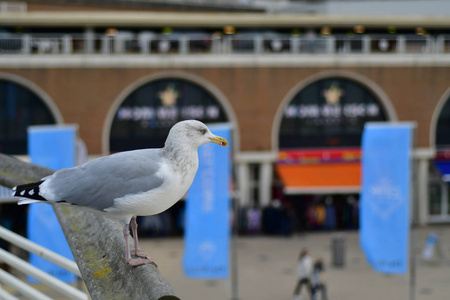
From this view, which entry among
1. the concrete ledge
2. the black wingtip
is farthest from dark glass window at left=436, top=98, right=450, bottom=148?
the black wingtip

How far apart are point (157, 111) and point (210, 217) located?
10072mm

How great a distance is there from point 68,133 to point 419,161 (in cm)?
1731

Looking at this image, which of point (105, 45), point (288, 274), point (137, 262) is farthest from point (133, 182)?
point (105, 45)

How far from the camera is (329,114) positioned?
91.4 feet

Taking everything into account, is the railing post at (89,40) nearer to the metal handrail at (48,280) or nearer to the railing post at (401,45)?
the railing post at (401,45)

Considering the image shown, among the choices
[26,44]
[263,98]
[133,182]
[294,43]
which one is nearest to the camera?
[133,182]

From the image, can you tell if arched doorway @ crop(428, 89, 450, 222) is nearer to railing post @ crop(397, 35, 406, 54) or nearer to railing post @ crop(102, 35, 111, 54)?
railing post @ crop(397, 35, 406, 54)

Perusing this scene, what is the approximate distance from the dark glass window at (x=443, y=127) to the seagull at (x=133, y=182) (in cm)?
2608

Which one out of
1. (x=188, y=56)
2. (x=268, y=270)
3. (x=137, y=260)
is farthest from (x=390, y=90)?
(x=137, y=260)

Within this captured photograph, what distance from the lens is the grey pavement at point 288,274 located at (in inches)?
727

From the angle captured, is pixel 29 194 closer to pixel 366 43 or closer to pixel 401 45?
pixel 366 43

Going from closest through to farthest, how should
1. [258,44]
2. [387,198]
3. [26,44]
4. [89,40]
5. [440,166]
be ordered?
[387,198], [26,44], [89,40], [258,44], [440,166]

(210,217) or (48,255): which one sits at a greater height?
(48,255)

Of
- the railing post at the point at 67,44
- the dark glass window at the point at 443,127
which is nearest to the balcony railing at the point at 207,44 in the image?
the railing post at the point at 67,44
